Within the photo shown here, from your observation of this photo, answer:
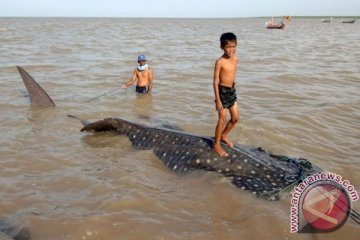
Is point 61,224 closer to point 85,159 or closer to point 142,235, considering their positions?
point 142,235

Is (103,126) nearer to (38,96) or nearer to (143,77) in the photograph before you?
(38,96)

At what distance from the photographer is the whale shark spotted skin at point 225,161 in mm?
5305

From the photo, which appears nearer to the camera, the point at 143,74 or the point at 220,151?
the point at 220,151

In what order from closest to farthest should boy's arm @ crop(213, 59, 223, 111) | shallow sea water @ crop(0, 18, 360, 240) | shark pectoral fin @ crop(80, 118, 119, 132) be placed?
shallow sea water @ crop(0, 18, 360, 240) → boy's arm @ crop(213, 59, 223, 111) → shark pectoral fin @ crop(80, 118, 119, 132)

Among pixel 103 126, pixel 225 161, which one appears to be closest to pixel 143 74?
pixel 103 126

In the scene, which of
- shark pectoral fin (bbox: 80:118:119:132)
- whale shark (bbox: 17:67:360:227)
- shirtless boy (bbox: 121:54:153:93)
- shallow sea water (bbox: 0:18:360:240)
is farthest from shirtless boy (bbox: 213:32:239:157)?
shirtless boy (bbox: 121:54:153:93)

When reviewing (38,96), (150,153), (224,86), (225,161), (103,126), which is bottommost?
(150,153)

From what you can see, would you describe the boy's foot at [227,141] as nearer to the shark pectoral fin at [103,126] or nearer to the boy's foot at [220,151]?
the boy's foot at [220,151]

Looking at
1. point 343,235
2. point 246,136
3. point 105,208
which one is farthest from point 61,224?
point 246,136

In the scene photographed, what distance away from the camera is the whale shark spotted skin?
530 cm

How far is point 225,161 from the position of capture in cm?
575

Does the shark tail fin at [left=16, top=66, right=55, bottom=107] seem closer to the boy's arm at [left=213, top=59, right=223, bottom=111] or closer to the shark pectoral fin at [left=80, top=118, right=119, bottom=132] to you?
the shark pectoral fin at [left=80, top=118, right=119, bottom=132]

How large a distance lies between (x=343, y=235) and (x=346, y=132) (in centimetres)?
447

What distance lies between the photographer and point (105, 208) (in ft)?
16.2
